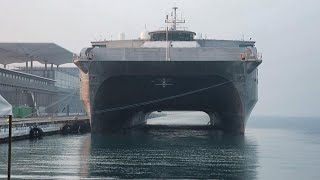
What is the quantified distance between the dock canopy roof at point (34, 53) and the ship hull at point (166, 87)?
1621 inches

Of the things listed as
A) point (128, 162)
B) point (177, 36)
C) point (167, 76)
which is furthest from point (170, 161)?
point (177, 36)

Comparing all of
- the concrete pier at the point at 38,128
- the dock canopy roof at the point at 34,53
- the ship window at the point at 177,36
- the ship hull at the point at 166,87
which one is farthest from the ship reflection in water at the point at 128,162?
the dock canopy roof at the point at 34,53

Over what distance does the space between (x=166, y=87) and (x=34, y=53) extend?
54.4 m

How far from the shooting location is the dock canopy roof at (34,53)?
298 ft

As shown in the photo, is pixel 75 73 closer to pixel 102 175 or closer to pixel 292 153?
pixel 292 153

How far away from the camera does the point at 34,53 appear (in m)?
96.4

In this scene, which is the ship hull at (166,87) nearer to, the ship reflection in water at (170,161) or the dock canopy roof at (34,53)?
the ship reflection in water at (170,161)

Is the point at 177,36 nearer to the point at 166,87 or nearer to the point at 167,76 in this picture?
the point at 166,87

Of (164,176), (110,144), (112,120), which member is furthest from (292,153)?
(112,120)

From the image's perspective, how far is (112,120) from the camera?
2152 inches

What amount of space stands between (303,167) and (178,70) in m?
16.8

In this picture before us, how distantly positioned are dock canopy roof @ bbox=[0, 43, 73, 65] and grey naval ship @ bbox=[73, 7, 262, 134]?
4003cm

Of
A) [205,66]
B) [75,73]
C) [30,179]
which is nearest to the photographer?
[30,179]

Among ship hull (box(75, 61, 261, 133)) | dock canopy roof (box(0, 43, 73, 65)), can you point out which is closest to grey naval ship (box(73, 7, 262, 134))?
ship hull (box(75, 61, 261, 133))
